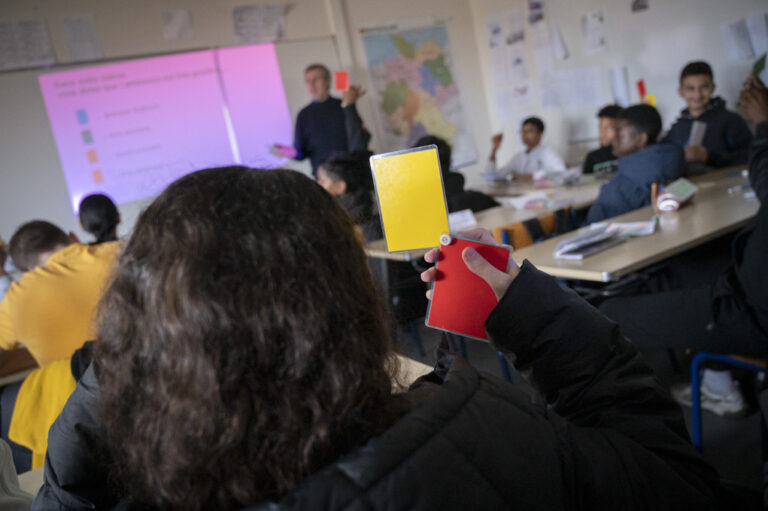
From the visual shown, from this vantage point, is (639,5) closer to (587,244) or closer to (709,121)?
(709,121)

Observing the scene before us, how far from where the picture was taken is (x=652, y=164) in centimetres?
281

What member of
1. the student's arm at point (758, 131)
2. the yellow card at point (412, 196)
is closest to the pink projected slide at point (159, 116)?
the student's arm at point (758, 131)

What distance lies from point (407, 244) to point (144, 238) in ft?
1.40

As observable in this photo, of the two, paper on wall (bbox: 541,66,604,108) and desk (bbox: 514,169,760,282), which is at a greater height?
paper on wall (bbox: 541,66,604,108)

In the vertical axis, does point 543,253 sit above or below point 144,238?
below

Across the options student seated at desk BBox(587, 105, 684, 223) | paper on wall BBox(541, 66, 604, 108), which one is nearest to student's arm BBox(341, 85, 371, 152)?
paper on wall BBox(541, 66, 604, 108)

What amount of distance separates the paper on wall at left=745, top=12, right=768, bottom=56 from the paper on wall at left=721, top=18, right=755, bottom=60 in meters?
0.02

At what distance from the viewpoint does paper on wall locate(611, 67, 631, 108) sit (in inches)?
200

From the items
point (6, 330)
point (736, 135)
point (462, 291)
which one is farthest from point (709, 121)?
point (6, 330)

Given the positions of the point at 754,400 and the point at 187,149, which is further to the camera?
the point at 187,149

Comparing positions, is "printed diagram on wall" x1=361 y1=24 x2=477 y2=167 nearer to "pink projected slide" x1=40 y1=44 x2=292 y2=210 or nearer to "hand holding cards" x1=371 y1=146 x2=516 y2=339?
"pink projected slide" x1=40 y1=44 x2=292 y2=210

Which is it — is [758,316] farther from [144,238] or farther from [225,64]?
[225,64]

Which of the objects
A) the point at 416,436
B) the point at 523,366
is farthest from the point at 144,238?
the point at 523,366

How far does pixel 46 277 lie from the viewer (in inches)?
75.9
